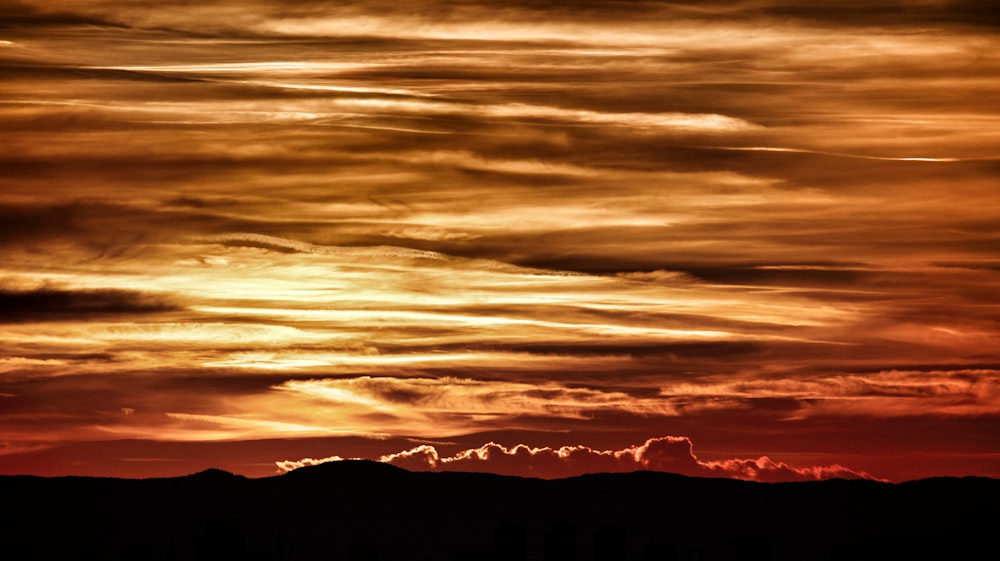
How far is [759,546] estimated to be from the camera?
105 metres

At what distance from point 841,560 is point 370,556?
42.6 m

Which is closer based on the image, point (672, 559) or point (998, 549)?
point (672, 559)

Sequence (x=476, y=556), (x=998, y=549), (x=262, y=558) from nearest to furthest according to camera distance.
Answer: (x=262, y=558) < (x=476, y=556) < (x=998, y=549)

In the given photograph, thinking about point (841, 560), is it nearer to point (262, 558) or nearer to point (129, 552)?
point (262, 558)

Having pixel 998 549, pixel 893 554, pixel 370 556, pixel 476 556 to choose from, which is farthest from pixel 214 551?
pixel 998 549

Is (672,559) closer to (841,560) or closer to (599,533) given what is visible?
(599,533)

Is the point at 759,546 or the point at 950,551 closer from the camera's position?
the point at 759,546

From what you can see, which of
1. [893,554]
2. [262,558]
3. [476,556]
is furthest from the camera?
[893,554]

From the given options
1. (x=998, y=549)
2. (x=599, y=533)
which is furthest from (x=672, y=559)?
(x=998, y=549)

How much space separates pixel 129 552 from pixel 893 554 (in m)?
73.9

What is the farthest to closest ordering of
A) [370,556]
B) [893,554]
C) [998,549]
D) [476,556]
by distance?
[998,549], [893,554], [476,556], [370,556]

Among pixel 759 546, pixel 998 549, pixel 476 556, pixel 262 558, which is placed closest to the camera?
pixel 759 546

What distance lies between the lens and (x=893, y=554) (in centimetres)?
15700

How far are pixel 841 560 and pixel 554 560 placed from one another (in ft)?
76.8
